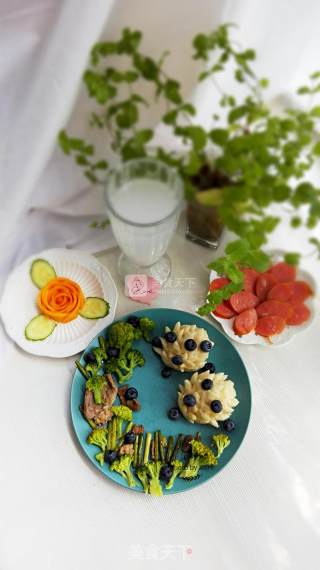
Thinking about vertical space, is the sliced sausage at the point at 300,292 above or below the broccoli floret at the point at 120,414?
above

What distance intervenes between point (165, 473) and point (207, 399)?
13 cm

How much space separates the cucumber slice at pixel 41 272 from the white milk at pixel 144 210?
7.4 inches

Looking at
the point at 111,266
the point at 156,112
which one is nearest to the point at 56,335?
the point at 111,266

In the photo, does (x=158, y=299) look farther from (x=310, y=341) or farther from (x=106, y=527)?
(x=106, y=527)

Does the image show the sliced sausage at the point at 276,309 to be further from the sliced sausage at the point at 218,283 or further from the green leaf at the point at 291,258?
the green leaf at the point at 291,258

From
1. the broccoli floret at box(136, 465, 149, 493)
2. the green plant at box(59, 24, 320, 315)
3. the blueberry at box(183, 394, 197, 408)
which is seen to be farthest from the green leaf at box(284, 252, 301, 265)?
the broccoli floret at box(136, 465, 149, 493)

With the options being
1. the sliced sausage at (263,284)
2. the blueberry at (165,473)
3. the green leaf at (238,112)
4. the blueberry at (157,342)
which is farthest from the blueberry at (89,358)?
the green leaf at (238,112)

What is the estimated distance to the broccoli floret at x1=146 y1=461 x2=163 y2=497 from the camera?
0.80 metres

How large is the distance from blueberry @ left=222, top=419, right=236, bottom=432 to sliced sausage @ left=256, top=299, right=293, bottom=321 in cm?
20

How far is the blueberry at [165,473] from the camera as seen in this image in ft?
2.65

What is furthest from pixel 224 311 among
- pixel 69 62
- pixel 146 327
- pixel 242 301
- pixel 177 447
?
pixel 69 62

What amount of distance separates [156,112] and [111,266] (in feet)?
0.96

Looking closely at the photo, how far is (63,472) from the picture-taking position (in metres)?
0.83

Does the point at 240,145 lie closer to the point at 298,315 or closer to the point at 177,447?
the point at 298,315
